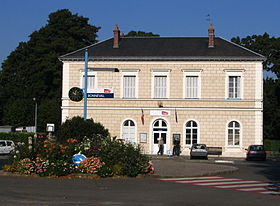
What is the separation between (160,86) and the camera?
147 ft

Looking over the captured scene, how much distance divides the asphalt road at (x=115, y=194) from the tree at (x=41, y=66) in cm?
4709

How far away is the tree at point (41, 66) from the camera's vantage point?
220ft

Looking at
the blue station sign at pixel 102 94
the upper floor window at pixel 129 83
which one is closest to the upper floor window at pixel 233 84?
the upper floor window at pixel 129 83

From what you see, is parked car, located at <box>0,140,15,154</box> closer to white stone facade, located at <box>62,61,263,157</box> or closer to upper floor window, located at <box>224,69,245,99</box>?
white stone facade, located at <box>62,61,263,157</box>

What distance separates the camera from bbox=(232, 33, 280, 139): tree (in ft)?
217

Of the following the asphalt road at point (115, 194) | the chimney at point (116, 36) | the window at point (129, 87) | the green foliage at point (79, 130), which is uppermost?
the chimney at point (116, 36)

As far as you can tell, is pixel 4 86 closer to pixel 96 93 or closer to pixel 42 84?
pixel 42 84

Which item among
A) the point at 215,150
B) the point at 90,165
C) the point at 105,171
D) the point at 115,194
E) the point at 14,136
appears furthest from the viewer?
the point at 14,136

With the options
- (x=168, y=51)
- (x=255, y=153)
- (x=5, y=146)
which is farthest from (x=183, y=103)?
(x=5, y=146)

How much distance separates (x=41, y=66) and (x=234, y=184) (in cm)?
5171

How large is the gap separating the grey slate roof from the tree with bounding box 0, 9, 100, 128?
1977 cm

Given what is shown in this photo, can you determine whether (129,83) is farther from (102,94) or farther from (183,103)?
(102,94)

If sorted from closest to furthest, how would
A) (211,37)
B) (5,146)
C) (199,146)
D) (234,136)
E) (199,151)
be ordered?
(199,151)
(199,146)
(234,136)
(5,146)
(211,37)

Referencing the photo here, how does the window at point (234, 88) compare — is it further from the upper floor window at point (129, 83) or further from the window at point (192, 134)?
the upper floor window at point (129, 83)
